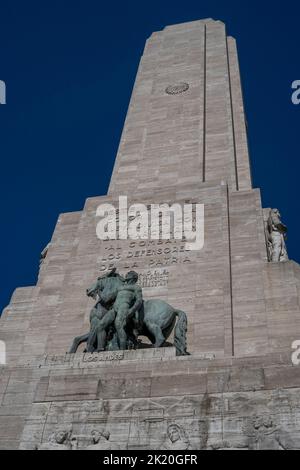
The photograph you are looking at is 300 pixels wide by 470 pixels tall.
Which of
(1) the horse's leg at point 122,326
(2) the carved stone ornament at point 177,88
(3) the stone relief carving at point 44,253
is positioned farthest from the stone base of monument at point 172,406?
(2) the carved stone ornament at point 177,88

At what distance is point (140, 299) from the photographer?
13.5 m

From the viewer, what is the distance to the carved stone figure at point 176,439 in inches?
366

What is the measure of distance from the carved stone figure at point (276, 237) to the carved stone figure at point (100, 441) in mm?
8536

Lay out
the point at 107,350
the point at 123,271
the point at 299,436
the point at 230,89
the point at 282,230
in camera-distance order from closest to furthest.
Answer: the point at 299,436 < the point at 107,350 < the point at 123,271 < the point at 282,230 < the point at 230,89

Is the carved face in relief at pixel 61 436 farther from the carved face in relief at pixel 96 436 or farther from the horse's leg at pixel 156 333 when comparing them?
the horse's leg at pixel 156 333

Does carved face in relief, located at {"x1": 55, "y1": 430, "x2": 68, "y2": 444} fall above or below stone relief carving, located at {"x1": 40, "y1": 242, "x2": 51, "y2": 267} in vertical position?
below

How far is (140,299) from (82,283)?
3352 millimetres

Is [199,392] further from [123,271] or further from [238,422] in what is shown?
[123,271]

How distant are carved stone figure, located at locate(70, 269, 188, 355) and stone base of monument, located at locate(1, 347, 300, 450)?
1.65 m

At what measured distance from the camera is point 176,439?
9414 mm

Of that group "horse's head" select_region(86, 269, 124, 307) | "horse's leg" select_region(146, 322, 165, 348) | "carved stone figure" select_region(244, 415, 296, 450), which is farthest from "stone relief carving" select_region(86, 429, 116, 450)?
"horse's head" select_region(86, 269, 124, 307)

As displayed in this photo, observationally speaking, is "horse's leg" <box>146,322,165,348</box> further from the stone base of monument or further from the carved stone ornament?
the carved stone ornament

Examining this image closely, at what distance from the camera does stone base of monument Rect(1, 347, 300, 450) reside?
9336 mm

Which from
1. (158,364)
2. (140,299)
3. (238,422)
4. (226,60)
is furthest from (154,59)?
(238,422)
